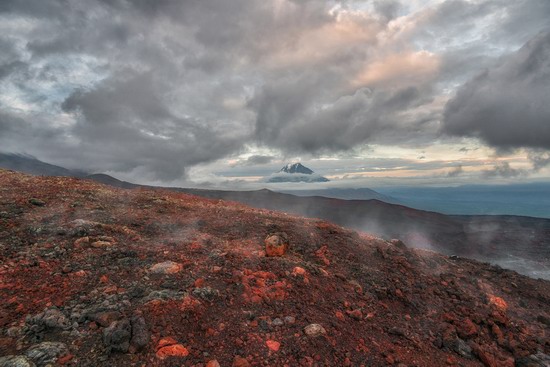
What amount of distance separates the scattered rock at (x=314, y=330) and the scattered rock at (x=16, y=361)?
502cm

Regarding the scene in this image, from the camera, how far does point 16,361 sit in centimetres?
465

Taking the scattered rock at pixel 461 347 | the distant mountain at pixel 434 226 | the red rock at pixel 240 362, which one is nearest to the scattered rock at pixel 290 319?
the red rock at pixel 240 362

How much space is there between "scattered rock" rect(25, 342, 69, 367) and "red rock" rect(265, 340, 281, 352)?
12.0 ft

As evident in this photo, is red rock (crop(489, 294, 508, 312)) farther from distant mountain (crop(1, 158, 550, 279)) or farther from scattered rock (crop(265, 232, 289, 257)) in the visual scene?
distant mountain (crop(1, 158, 550, 279))

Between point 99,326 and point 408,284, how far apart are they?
966 cm

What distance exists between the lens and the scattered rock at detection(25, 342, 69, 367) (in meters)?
4.81

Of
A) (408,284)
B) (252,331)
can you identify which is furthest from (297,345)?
(408,284)

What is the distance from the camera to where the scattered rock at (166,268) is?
324 inches

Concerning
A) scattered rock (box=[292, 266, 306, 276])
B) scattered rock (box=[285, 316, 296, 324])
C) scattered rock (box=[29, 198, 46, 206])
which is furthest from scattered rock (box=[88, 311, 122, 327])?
scattered rock (box=[29, 198, 46, 206])

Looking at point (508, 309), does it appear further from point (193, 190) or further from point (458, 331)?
point (193, 190)

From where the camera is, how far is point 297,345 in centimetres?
620

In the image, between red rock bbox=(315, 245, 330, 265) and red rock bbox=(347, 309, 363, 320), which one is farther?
red rock bbox=(315, 245, 330, 265)

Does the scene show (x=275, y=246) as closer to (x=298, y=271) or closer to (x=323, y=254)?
(x=298, y=271)

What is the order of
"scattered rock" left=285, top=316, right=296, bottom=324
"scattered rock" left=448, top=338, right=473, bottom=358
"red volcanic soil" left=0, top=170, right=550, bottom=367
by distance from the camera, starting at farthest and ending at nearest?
"scattered rock" left=448, top=338, right=473, bottom=358, "scattered rock" left=285, top=316, right=296, bottom=324, "red volcanic soil" left=0, top=170, right=550, bottom=367
